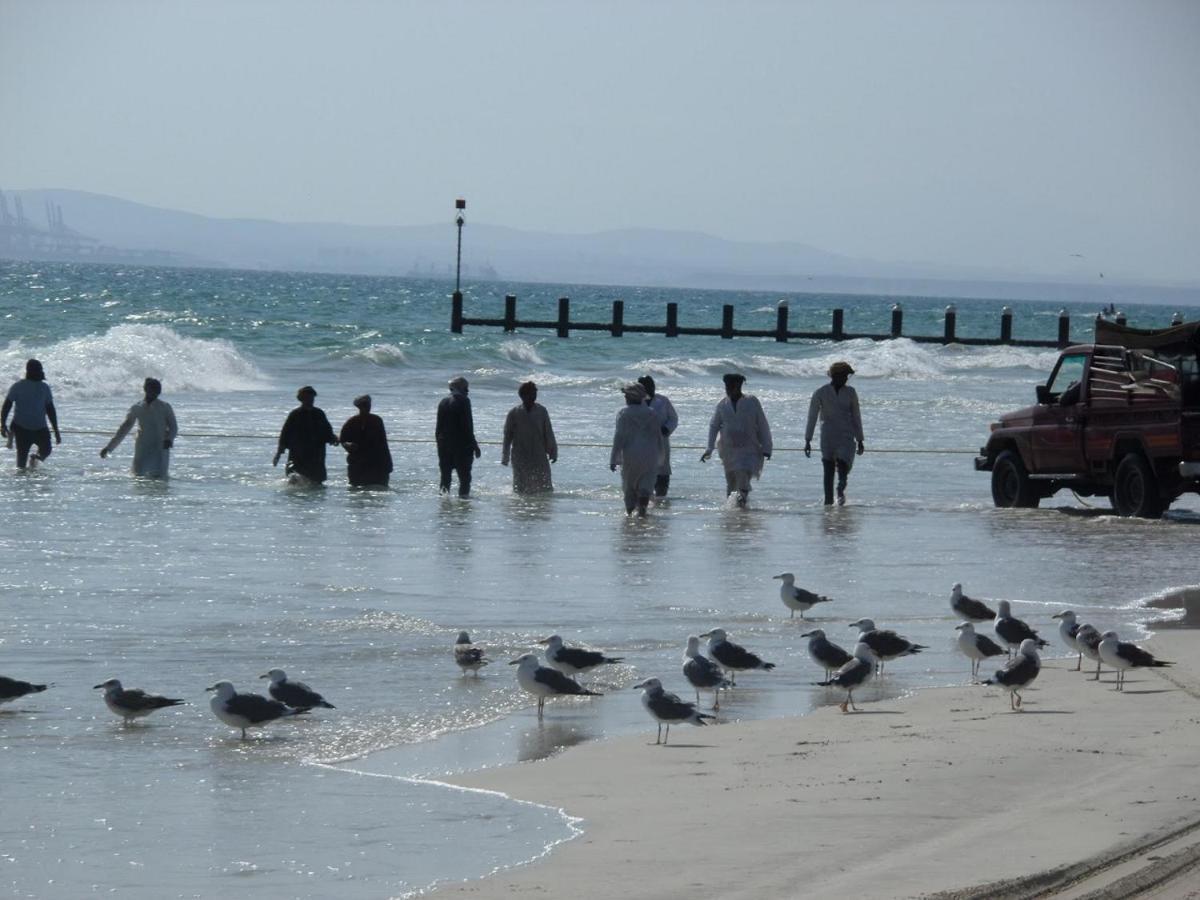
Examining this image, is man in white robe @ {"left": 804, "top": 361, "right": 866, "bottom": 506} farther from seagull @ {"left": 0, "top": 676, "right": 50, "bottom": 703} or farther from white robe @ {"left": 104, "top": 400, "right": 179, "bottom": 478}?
seagull @ {"left": 0, "top": 676, "right": 50, "bottom": 703}

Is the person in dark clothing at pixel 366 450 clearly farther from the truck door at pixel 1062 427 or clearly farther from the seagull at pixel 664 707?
the seagull at pixel 664 707

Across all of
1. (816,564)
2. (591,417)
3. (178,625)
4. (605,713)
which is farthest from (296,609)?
(591,417)

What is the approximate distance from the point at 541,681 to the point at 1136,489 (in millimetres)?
11399

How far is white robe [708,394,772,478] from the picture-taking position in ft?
61.6

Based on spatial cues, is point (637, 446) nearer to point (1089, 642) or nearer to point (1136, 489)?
point (1136, 489)

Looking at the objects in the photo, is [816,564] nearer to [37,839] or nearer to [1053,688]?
[1053,688]

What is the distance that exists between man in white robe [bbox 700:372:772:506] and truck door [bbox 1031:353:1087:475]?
10.7 ft

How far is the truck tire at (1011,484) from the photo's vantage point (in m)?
20.8

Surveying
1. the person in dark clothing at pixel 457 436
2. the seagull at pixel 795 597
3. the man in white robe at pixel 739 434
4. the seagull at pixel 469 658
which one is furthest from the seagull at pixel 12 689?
the person in dark clothing at pixel 457 436

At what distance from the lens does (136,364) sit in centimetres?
4169

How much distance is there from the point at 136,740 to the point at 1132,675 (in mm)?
5366

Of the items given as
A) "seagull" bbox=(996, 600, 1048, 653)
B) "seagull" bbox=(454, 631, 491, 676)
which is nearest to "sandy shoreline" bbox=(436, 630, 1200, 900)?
"seagull" bbox=(996, 600, 1048, 653)

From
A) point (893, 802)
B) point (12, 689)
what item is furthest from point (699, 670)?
point (12, 689)

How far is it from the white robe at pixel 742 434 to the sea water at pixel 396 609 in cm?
58
